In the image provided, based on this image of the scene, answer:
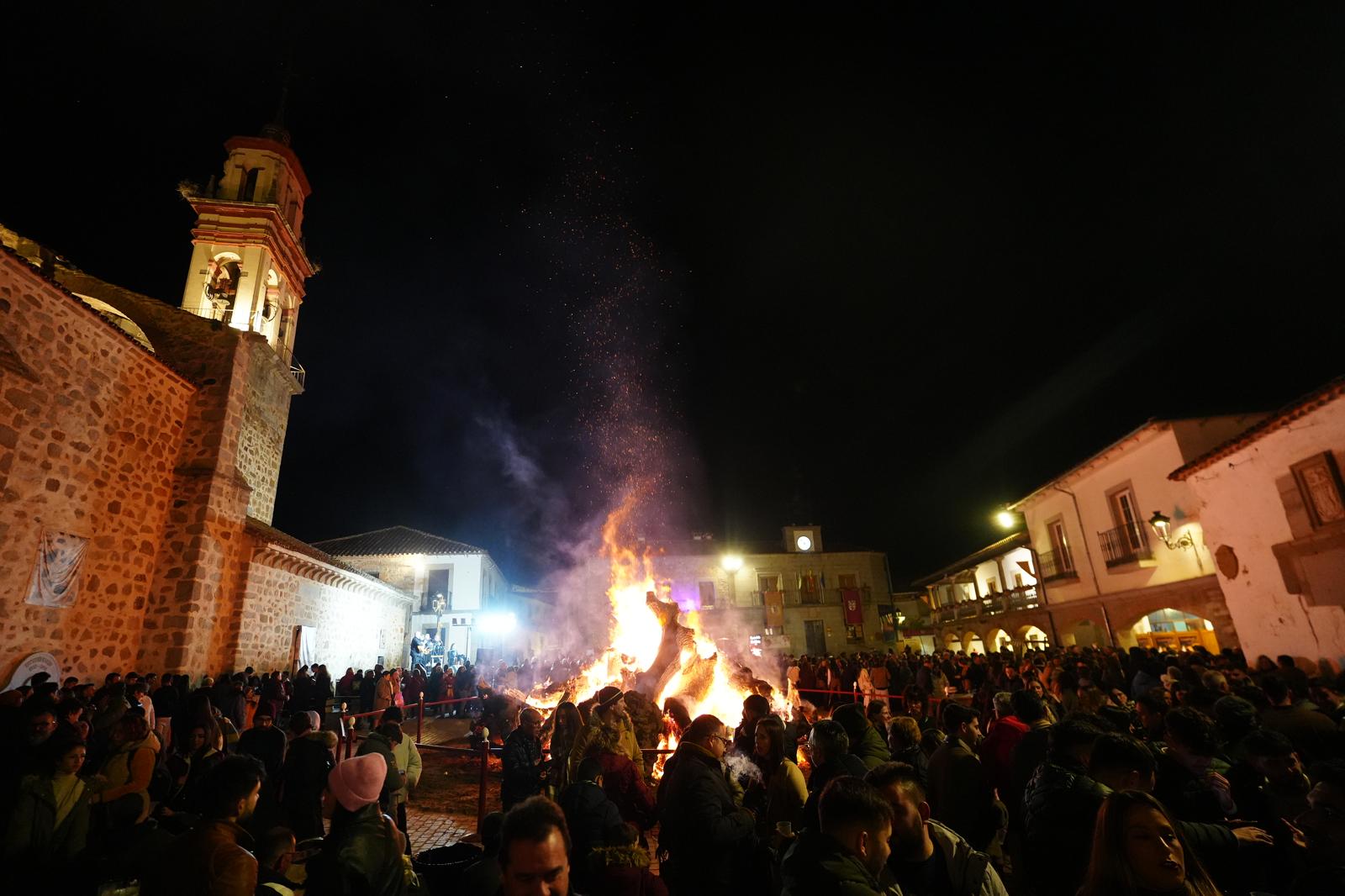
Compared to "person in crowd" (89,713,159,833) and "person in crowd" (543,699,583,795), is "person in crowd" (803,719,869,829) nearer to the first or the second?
"person in crowd" (543,699,583,795)

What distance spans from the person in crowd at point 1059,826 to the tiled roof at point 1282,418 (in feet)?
38.9

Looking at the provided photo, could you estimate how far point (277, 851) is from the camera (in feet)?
10.8

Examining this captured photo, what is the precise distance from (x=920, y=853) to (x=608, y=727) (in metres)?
2.89

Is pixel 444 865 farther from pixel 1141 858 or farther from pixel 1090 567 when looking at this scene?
pixel 1090 567

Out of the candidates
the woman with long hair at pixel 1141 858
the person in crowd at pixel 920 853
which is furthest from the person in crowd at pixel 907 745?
the woman with long hair at pixel 1141 858

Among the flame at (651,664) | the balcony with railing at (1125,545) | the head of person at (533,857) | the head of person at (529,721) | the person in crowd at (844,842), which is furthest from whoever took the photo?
the balcony with railing at (1125,545)

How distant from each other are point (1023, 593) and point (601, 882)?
28.2m

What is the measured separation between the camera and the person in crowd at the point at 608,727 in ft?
16.8

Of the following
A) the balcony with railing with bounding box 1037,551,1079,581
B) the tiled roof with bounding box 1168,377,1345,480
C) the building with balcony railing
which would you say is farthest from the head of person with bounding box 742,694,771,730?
the balcony with railing with bounding box 1037,551,1079,581

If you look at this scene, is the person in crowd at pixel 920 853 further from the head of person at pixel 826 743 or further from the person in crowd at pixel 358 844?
the person in crowd at pixel 358 844

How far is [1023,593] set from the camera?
2623 cm

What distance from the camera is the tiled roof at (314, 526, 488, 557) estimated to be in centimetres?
3453

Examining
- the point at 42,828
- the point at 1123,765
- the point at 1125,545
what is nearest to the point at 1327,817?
the point at 1123,765

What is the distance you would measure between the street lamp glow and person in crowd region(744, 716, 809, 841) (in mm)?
34620
